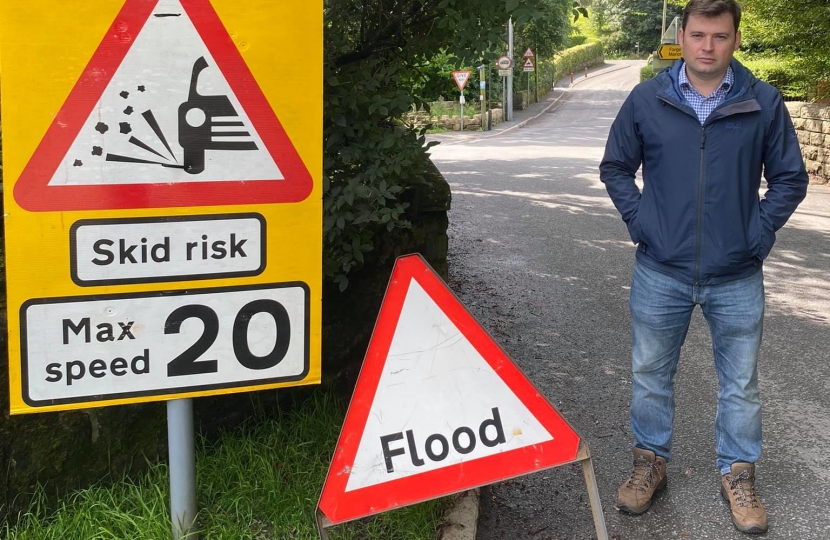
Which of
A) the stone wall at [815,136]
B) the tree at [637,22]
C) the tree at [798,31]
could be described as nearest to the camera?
the tree at [798,31]

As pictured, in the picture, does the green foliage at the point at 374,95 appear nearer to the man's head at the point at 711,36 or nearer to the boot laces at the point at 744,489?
the man's head at the point at 711,36

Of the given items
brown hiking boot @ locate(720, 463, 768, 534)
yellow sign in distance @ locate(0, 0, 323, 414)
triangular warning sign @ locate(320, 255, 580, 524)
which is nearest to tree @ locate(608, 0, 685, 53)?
brown hiking boot @ locate(720, 463, 768, 534)

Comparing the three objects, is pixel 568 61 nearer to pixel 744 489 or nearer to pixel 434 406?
pixel 744 489

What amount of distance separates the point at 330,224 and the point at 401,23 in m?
1.01

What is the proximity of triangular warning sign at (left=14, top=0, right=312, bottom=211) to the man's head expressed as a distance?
183 cm

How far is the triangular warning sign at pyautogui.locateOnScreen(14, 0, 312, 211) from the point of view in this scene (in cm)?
181

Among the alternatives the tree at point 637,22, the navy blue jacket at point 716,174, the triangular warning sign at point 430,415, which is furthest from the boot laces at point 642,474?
the tree at point 637,22

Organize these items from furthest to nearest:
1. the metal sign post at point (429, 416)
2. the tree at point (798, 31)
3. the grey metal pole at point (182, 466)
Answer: the tree at point (798, 31), the metal sign post at point (429, 416), the grey metal pole at point (182, 466)

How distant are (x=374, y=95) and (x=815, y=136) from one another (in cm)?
1221

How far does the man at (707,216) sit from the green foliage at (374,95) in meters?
0.65

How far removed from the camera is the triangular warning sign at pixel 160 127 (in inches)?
71.2

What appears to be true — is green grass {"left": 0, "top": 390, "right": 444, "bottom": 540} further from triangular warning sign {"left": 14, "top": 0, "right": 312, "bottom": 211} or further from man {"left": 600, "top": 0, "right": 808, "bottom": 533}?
triangular warning sign {"left": 14, "top": 0, "right": 312, "bottom": 211}

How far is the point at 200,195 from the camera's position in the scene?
75.6 inches

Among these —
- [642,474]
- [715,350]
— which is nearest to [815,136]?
[715,350]
